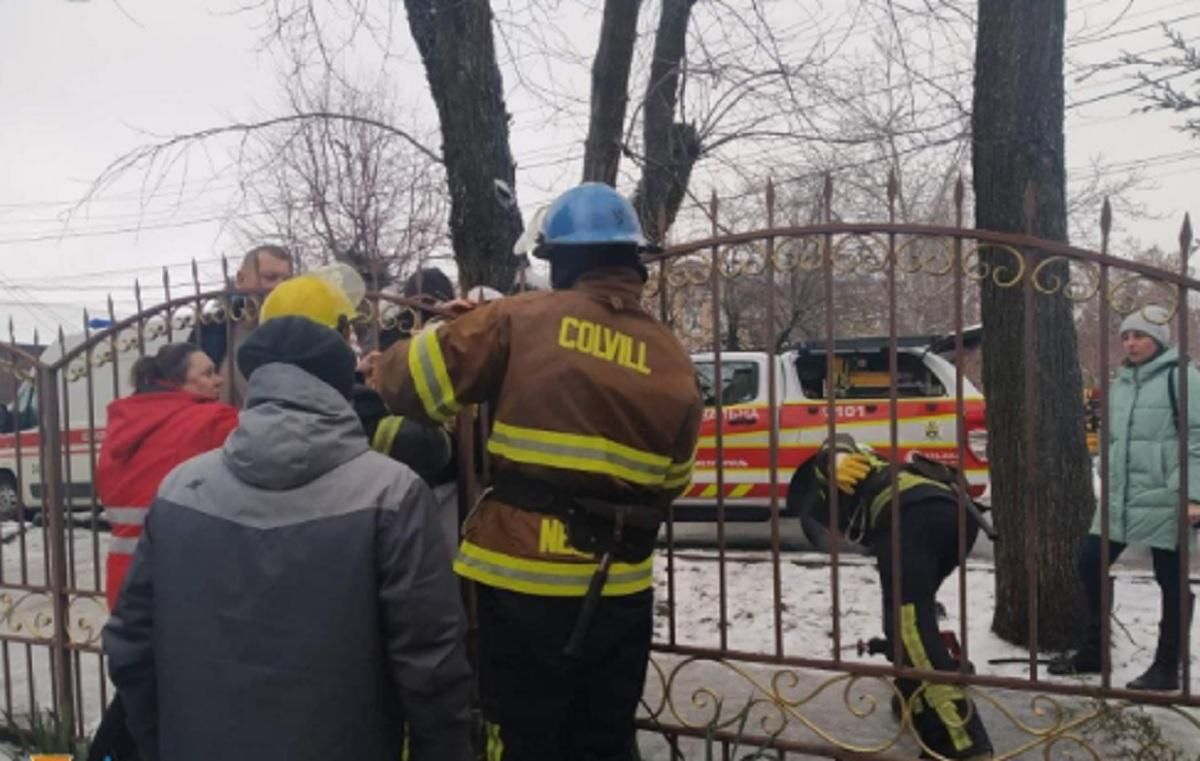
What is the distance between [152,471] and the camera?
116 inches

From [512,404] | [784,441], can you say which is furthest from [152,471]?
[784,441]

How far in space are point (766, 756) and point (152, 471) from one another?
2196 millimetres

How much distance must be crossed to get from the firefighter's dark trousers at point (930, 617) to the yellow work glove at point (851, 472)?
19 cm

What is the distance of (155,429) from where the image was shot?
9.68 feet

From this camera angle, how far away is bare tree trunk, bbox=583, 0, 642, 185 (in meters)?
6.22

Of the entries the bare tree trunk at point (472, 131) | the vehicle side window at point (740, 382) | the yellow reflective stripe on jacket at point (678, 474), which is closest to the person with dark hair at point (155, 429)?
the yellow reflective stripe on jacket at point (678, 474)

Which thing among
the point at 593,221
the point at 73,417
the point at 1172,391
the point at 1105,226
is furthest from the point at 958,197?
the point at 73,417

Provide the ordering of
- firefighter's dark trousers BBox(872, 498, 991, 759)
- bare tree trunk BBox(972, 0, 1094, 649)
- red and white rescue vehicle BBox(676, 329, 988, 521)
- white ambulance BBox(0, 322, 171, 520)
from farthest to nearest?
1. red and white rescue vehicle BBox(676, 329, 988, 521)
2. bare tree trunk BBox(972, 0, 1094, 649)
3. white ambulance BBox(0, 322, 171, 520)
4. firefighter's dark trousers BBox(872, 498, 991, 759)

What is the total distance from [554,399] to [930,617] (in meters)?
1.84

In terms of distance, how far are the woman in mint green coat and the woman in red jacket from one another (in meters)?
3.48

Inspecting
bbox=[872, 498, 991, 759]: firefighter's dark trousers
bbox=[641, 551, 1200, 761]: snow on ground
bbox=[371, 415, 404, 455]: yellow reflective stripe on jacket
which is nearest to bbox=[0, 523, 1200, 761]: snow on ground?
bbox=[641, 551, 1200, 761]: snow on ground

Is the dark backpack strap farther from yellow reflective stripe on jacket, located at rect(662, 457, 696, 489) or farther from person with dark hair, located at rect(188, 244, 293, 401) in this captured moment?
person with dark hair, located at rect(188, 244, 293, 401)

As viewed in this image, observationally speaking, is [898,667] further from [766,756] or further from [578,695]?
[578,695]

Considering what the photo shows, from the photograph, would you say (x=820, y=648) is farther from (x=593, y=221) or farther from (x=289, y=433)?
(x=289, y=433)
